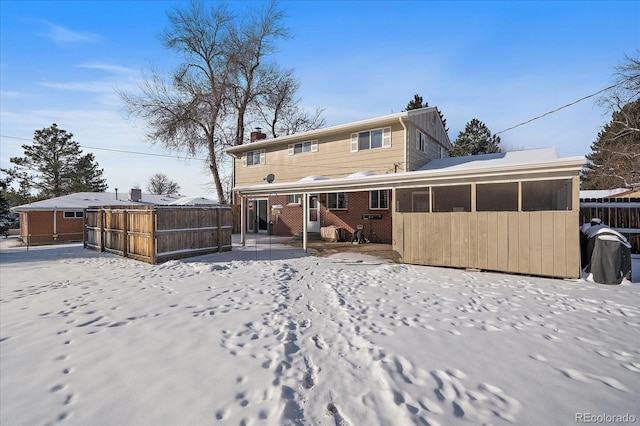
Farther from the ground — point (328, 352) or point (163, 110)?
point (163, 110)

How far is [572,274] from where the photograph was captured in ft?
23.6

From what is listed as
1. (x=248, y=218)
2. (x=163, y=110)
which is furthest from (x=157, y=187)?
(x=248, y=218)

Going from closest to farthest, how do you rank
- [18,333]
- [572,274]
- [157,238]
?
[18,333], [572,274], [157,238]

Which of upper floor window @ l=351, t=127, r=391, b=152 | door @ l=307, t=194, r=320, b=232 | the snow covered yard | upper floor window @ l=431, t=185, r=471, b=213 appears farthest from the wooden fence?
upper floor window @ l=431, t=185, r=471, b=213

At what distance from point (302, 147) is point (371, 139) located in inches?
164

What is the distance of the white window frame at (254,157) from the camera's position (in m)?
18.2

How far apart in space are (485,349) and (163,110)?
25436 millimetres

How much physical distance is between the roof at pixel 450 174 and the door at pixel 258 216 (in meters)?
4.92

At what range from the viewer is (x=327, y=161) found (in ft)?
50.6

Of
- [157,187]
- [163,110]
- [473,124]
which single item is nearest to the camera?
[163,110]

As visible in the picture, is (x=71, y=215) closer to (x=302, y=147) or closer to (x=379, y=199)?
(x=302, y=147)

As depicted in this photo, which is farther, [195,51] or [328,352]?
[195,51]

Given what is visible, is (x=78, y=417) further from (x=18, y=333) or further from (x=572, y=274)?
(x=572, y=274)

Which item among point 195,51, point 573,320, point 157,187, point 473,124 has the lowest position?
point 573,320
